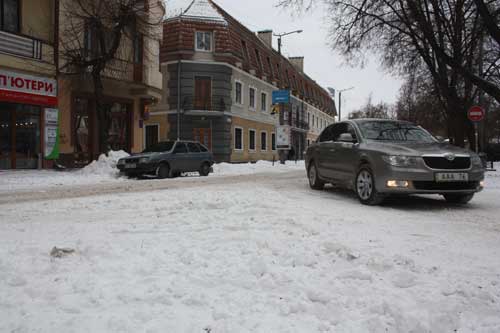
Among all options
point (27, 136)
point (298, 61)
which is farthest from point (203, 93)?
point (298, 61)

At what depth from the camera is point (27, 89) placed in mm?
15594

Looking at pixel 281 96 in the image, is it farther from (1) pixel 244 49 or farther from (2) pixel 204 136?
(1) pixel 244 49

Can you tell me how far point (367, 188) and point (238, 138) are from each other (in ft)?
78.1

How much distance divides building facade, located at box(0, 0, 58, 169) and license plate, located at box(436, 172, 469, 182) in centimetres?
1437

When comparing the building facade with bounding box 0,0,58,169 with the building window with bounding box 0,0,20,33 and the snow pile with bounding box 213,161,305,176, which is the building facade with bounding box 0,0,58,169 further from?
the snow pile with bounding box 213,161,305,176

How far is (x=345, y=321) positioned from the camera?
2.63 m

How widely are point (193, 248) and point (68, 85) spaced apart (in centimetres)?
1595

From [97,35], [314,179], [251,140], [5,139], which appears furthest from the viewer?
[251,140]

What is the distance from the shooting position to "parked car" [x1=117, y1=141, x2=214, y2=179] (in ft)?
45.4

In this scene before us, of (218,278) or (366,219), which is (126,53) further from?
(218,278)

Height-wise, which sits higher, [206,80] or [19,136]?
[206,80]

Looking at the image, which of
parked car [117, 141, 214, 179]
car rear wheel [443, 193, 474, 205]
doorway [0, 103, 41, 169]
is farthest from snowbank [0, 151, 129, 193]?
car rear wheel [443, 193, 474, 205]

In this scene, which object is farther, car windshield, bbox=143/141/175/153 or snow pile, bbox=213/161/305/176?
snow pile, bbox=213/161/305/176

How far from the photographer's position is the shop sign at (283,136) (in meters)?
26.7
